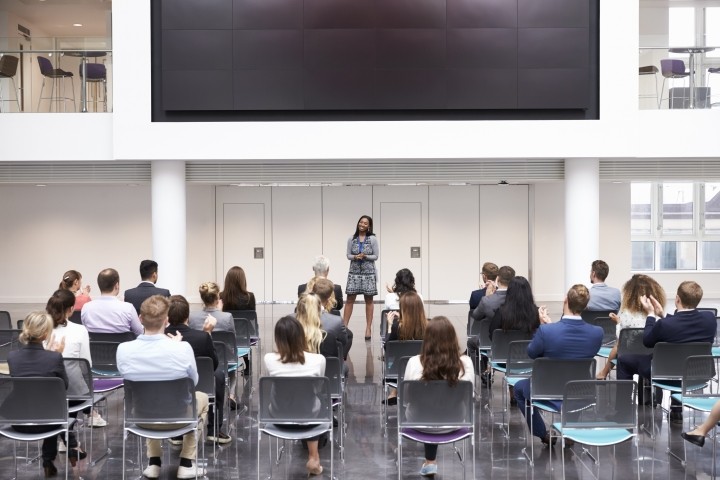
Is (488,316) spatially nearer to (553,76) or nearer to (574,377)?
(574,377)

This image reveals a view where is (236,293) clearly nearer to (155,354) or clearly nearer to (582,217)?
(155,354)

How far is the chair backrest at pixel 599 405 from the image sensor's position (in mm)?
5848

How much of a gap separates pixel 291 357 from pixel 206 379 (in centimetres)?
97

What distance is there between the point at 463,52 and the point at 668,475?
27.5 ft

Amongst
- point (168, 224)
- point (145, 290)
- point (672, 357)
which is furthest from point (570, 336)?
point (168, 224)

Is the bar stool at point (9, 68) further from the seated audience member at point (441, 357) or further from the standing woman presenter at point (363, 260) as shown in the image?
the seated audience member at point (441, 357)

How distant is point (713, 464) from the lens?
20.9ft

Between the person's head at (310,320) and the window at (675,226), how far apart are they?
15.0 meters

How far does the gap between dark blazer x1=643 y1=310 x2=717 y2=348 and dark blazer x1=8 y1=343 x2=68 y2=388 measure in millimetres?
5124

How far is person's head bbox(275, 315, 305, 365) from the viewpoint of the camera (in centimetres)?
614

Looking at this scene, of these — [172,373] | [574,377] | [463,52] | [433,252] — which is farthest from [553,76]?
[172,373]

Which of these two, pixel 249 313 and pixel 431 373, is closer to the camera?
pixel 431 373

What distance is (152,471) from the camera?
6371mm

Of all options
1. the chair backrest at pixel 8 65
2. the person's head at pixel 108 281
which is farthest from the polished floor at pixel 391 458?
the chair backrest at pixel 8 65
